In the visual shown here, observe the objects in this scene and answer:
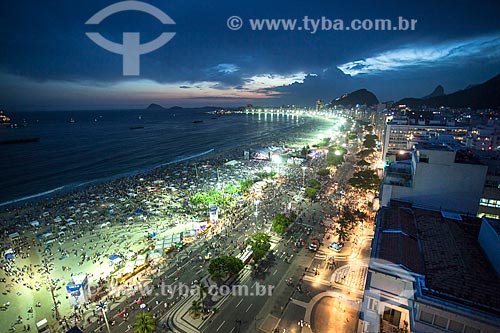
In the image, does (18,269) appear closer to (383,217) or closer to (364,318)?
(364,318)

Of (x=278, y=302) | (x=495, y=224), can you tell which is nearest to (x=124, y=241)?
(x=278, y=302)

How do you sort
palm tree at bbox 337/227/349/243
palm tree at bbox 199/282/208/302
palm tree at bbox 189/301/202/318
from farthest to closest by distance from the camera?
palm tree at bbox 337/227/349/243
palm tree at bbox 199/282/208/302
palm tree at bbox 189/301/202/318

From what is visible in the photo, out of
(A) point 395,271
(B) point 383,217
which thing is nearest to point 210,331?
(A) point 395,271

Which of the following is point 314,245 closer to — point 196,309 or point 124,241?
point 196,309

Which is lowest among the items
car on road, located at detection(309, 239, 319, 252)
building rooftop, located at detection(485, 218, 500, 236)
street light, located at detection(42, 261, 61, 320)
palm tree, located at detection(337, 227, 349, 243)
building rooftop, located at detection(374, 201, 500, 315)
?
street light, located at detection(42, 261, 61, 320)

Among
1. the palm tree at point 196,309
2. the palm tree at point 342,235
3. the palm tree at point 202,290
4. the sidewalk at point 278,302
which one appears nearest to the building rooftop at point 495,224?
the palm tree at point 342,235

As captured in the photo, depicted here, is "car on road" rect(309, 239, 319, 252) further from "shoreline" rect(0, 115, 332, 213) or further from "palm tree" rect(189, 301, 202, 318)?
"shoreline" rect(0, 115, 332, 213)

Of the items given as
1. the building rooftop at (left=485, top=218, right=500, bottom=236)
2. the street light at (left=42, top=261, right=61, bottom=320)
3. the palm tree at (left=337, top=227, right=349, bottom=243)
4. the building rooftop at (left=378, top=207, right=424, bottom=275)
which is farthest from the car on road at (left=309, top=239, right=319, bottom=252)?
the street light at (left=42, top=261, right=61, bottom=320)

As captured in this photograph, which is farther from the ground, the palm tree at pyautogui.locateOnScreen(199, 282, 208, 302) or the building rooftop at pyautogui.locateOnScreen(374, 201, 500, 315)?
the building rooftop at pyautogui.locateOnScreen(374, 201, 500, 315)
